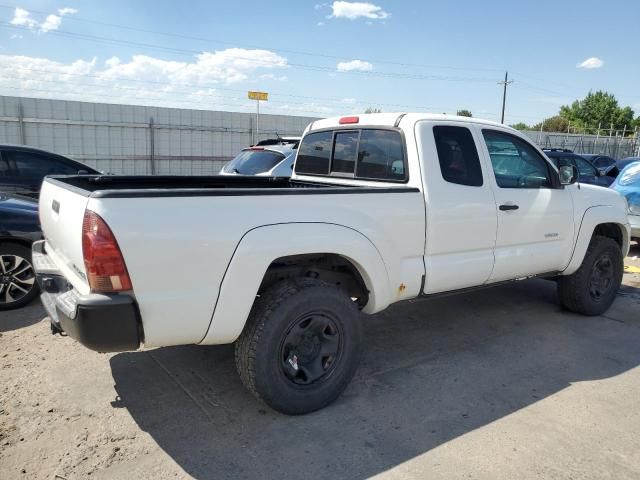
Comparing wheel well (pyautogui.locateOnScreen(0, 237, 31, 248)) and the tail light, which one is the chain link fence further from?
the tail light

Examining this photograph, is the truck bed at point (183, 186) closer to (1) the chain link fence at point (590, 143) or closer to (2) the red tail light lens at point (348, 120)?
(2) the red tail light lens at point (348, 120)

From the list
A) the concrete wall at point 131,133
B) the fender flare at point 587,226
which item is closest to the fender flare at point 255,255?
the fender flare at point 587,226

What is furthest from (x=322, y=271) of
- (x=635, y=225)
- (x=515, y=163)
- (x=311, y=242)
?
(x=635, y=225)

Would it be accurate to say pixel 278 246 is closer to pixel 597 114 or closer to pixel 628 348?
pixel 628 348

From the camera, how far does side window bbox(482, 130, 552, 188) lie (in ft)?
14.6

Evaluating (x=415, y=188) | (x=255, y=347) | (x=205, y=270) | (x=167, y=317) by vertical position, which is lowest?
(x=255, y=347)

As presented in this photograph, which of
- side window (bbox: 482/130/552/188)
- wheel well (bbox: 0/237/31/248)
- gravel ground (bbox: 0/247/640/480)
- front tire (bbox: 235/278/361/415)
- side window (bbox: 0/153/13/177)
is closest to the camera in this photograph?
gravel ground (bbox: 0/247/640/480)

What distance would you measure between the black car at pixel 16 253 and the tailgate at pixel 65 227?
1.59 m

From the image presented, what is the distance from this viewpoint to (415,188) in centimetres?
376

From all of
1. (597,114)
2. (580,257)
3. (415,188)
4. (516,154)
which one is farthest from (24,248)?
(597,114)

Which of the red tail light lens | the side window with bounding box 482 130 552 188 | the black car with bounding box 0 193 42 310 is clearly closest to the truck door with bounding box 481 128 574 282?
the side window with bounding box 482 130 552 188

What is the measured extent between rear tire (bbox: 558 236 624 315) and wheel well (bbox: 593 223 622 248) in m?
0.14

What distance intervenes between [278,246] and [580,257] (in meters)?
3.59

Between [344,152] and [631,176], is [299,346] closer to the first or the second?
[344,152]
